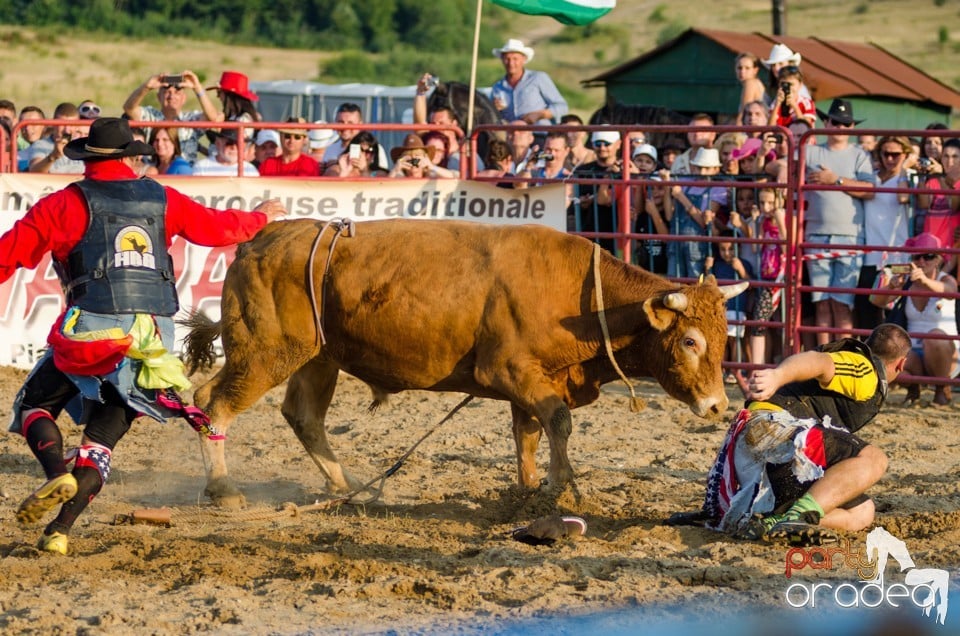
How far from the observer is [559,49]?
54188 millimetres

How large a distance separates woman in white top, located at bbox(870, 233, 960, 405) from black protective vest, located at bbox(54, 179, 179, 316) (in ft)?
19.8

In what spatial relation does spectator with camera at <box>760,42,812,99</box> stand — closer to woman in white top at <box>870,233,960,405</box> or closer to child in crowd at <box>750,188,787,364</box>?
child in crowd at <box>750,188,787,364</box>

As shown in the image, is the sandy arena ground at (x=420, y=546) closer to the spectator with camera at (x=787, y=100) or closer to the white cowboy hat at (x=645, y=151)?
the white cowboy hat at (x=645, y=151)

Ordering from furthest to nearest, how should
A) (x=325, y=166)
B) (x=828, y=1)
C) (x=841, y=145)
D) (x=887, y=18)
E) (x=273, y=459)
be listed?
1. (x=828, y=1)
2. (x=887, y=18)
3. (x=325, y=166)
4. (x=841, y=145)
5. (x=273, y=459)

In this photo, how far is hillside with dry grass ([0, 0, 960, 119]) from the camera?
40.5 metres

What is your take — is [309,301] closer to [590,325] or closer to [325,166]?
[590,325]

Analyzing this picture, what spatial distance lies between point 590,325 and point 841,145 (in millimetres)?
4798

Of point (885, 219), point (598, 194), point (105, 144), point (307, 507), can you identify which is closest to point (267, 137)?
point (598, 194)

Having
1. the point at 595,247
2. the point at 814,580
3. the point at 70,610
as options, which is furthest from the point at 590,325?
the point at 70,610

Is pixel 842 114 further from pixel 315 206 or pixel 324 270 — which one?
pixel 324 270

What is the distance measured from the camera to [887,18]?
52625 millimetres

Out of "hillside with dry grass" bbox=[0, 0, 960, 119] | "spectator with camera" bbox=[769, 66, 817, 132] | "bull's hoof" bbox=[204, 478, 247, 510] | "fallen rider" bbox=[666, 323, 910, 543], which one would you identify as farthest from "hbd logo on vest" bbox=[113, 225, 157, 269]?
"hillside with dry grass" bbox=[0, 0, 960, 119]

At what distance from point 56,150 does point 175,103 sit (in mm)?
1239

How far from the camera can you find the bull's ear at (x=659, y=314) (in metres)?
6.71
